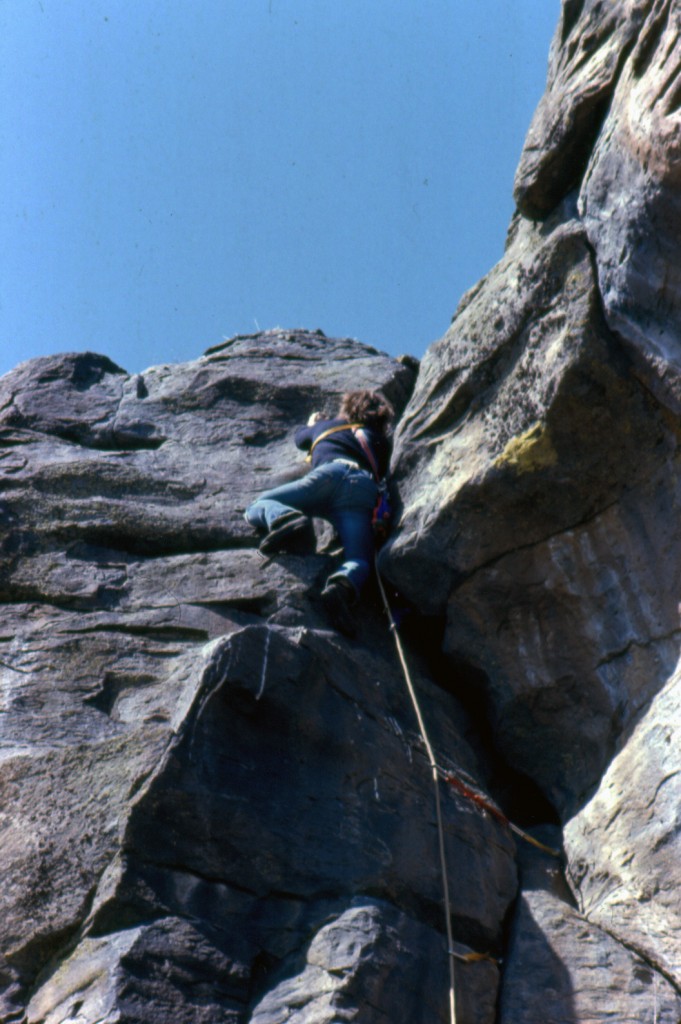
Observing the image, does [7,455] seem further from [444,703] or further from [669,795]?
[669,795]

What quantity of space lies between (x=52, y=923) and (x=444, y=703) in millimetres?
2781

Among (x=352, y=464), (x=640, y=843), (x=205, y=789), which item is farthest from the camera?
(x=352, y=464)

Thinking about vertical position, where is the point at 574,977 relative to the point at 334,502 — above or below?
below

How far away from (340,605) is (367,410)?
2063mm

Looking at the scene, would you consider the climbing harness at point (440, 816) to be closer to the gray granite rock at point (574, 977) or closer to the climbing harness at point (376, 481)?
the gray granite rock at point (574, 977)

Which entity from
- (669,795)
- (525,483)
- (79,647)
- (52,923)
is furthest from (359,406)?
(52,923)

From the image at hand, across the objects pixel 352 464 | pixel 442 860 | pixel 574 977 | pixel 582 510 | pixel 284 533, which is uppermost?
pixel 352 464

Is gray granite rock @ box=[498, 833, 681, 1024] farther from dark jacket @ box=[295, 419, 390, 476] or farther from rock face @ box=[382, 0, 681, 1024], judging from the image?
dark jacket @ box=[295, 419, 390, 476]

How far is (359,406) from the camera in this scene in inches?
321

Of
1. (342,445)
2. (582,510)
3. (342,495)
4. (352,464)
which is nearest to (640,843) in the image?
(582,510)

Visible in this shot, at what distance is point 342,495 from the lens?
7270 mm

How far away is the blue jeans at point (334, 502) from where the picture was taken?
7102 millimetres

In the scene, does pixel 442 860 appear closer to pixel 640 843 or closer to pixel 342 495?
pixel 640 843

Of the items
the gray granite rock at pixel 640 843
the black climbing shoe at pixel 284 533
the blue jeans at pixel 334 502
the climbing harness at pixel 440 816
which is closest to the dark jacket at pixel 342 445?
the blue jeans at pixel 334 502
